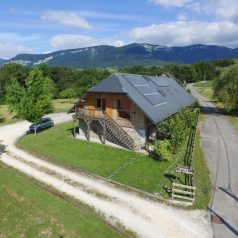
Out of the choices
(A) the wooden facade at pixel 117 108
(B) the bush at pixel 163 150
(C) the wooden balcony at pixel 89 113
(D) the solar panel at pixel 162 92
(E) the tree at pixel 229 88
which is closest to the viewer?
(B) the bush at pixel 163 150

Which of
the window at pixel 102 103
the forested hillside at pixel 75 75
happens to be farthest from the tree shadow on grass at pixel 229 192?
the forested hillside at pixel 75 75

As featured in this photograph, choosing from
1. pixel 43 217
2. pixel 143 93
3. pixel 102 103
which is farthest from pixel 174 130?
pixel 43 217

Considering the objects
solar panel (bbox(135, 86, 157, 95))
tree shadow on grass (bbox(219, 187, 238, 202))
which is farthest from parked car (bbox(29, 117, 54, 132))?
tree shadow on grass (bbox(219, 187, 238, 202))

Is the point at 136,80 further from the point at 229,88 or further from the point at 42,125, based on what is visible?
the point at 229,88

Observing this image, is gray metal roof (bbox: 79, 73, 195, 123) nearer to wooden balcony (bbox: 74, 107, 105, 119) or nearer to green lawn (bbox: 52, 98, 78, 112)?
wooden balcony (bbox: 74, 107, 105, 119)

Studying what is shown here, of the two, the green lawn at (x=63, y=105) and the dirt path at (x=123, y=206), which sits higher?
the dirt path at (x=123, y=206)

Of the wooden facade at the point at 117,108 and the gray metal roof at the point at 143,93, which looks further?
the wooden facade at the point at 117,108

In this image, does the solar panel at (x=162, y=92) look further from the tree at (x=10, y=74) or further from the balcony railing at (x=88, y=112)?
the tree at (x=10, y=74)
